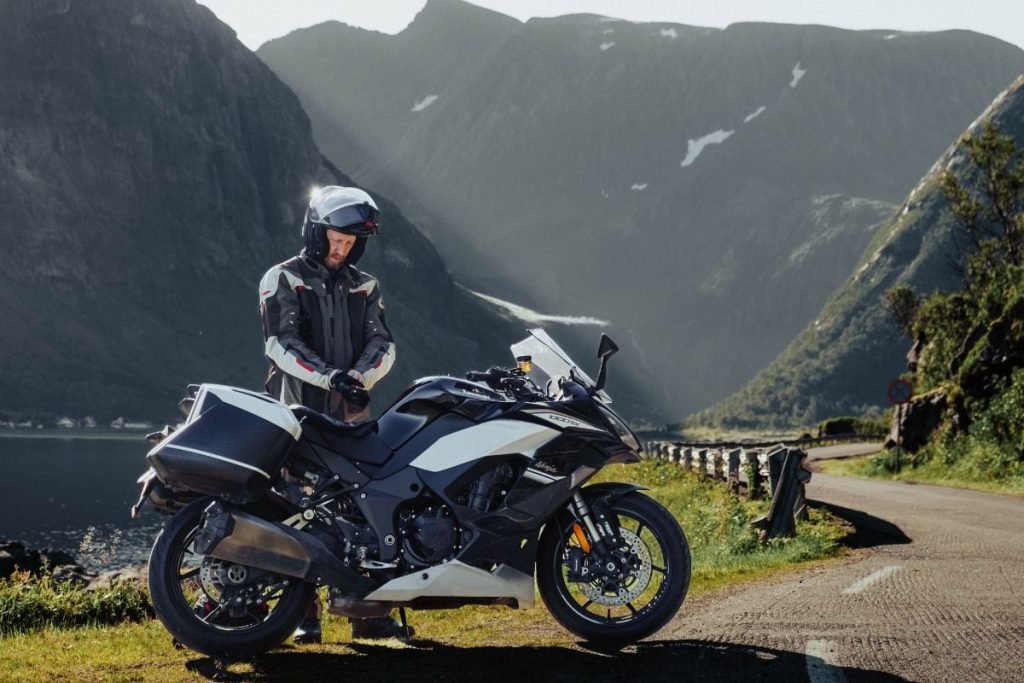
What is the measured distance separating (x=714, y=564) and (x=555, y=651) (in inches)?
269

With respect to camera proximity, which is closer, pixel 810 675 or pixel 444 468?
pixel 810 675

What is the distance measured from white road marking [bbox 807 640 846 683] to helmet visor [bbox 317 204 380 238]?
4.13 meters

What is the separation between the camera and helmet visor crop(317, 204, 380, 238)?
795 centimetres

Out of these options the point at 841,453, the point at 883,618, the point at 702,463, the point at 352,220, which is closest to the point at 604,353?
the point at 352,220

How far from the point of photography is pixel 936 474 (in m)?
30.7

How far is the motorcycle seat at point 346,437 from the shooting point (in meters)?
6.65

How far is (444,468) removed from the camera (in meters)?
6.59

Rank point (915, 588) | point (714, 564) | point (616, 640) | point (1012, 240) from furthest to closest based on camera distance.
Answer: point (1012, 240), point (714, 564), point (915, 588), point (616, 640)

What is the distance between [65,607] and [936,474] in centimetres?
2512

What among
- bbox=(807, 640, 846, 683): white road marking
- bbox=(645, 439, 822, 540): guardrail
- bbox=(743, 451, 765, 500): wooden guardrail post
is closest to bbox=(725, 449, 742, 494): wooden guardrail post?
bbox=(645, 439, 822, 540): guardrail

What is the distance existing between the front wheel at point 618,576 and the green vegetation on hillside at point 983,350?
20.6 metres

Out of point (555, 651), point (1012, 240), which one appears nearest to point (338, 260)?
point (555, 651)

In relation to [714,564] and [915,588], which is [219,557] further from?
[714,564]

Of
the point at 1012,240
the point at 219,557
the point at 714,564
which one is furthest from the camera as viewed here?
the point at 1012,240
